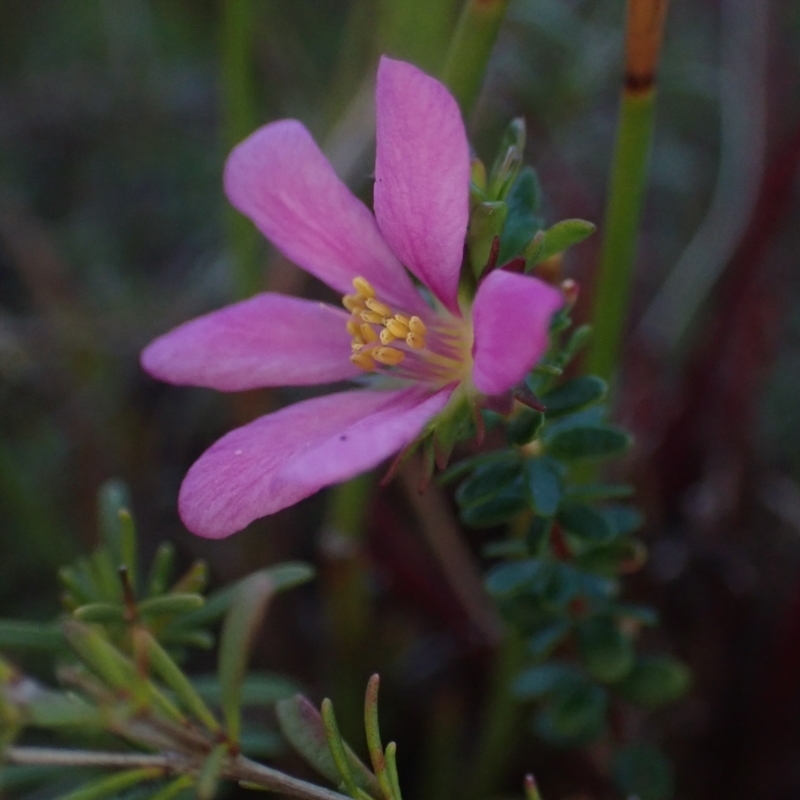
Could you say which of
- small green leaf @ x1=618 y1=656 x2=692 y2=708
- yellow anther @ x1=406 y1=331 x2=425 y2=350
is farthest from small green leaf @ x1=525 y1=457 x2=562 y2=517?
small green leaf @ x1=618 y1=656 x2=692 y2=708

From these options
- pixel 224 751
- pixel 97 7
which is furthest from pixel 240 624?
pixel 97 7

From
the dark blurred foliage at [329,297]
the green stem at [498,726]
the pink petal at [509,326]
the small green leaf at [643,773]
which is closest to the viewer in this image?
the pink petal at [509,326]

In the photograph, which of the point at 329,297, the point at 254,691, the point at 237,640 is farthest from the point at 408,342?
the point at 329,297

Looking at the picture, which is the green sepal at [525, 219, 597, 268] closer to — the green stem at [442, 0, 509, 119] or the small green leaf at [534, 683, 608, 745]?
the green stem at [442, 0, 509, 119]

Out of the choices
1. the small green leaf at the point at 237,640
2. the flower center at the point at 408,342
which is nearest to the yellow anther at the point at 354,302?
the flower center at the point at 408,342

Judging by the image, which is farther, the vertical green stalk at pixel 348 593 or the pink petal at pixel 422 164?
the vertical green stalk at pixel 348 593

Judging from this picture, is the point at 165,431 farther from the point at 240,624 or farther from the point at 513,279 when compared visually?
the point at 513,279

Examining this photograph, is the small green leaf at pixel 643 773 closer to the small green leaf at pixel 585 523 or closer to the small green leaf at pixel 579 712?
the small green leaf at pixel 579 712
